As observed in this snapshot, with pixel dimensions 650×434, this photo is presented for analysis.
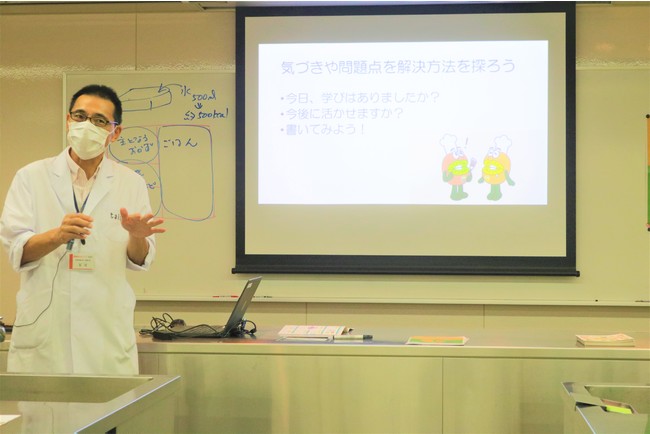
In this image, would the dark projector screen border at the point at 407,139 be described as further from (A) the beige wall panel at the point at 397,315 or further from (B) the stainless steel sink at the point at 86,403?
(B) the stainless steel sink at the point at 86,403

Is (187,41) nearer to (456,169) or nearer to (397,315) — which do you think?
(456,169)

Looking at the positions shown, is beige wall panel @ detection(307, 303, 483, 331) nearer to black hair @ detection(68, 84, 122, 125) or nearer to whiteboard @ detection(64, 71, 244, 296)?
whiteboard @ detection(64, 71, 244, 296)

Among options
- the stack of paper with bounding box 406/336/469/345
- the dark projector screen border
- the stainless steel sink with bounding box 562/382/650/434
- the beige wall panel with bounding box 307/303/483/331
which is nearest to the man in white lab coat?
the stack of paper with bounding box 406/336/469/345

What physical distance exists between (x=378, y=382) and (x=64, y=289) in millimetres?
1169

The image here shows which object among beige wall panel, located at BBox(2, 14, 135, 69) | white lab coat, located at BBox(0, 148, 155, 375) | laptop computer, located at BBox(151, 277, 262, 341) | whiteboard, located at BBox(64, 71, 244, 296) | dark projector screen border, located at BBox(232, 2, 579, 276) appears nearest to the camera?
white lab coat, located at BBox(0, 148, 155, 375)

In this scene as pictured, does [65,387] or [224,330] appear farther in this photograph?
[224,330]

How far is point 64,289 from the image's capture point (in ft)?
7.92

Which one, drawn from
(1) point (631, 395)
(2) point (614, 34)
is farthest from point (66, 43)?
(1) point (631, 395)

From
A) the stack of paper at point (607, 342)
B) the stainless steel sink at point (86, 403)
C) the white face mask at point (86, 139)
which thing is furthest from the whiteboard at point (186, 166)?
the stainless steel sink at point (86, 403)

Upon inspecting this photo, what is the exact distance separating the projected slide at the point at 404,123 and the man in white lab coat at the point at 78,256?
1.96 m

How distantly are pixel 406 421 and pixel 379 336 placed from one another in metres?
0.40

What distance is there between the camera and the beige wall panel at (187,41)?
4574 millimetres

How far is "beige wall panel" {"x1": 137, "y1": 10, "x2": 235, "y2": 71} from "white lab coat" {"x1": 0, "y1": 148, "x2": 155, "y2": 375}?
2176 millimetres

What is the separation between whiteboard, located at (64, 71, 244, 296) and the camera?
4.54 m
